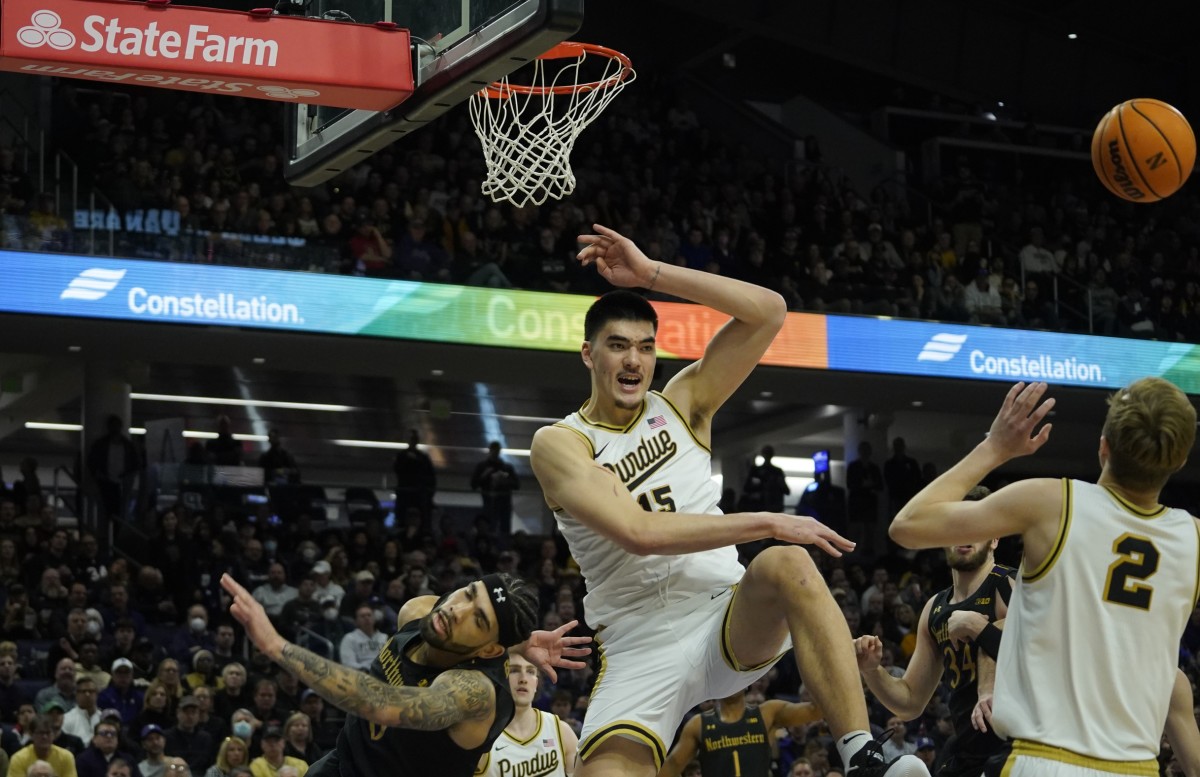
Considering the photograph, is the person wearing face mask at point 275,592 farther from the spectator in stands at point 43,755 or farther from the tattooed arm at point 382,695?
the tattooed arm at point 382,695

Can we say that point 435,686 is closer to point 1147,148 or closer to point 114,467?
point 1147,148

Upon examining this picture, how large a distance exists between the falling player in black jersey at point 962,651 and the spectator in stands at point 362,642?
8.30m

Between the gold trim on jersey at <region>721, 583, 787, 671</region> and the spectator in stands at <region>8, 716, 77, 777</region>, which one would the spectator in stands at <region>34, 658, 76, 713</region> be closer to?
the spectator in stands at <region>8, 716, 77, 777</region>

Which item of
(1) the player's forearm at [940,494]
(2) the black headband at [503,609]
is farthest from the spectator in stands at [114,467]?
(1) the player's forearm at [940,494]

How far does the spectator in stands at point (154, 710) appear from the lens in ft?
43.0

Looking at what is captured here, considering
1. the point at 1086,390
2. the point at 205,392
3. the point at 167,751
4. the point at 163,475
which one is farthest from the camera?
the point at 205,392

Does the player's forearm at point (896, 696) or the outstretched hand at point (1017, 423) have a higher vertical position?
the outstretched hand at point (1017, 423)

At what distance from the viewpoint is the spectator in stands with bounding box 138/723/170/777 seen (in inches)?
482

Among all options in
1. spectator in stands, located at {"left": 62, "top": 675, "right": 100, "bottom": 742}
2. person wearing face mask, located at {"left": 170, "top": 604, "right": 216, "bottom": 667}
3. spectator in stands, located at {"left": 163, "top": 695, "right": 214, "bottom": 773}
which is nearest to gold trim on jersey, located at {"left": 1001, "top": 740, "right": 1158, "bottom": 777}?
spectator in stands, located at {"left": 163, "top": 695, "right": 214, "bottom": 773}

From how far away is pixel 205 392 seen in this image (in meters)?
24.8

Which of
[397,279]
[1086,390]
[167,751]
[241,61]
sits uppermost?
[241,61]

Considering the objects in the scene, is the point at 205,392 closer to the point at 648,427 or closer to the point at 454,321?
the point at 454,321

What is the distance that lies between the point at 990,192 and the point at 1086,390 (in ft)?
18.4

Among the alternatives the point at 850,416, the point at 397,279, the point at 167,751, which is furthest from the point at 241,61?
the point at 850,416
